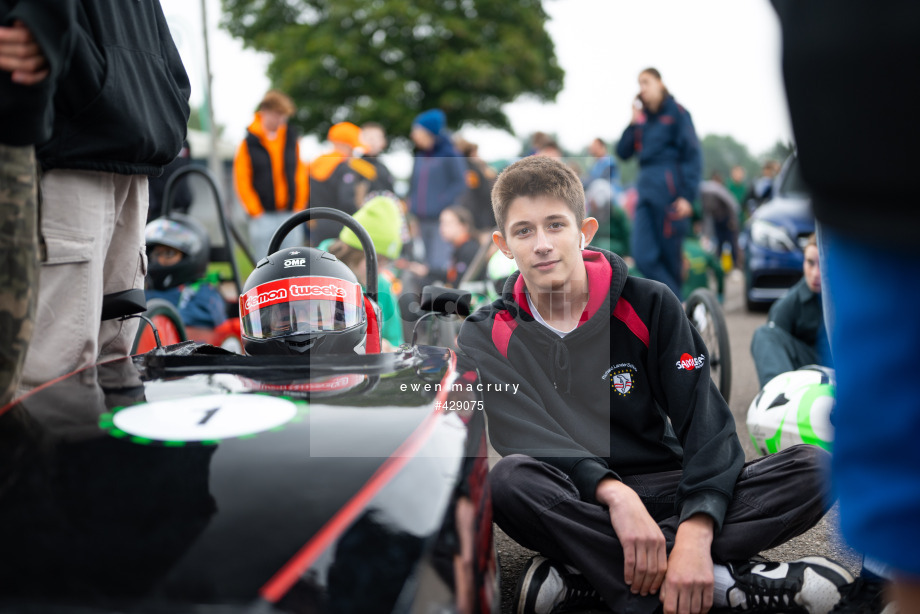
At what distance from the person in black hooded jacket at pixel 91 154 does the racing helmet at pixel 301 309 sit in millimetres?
415

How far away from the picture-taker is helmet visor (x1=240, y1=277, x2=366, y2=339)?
2.14m

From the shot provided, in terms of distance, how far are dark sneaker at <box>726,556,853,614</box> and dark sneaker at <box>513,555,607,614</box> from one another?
13.7 inches

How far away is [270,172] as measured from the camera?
22.3 feet

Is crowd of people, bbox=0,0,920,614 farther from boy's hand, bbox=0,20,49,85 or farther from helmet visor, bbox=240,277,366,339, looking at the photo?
helmet visor, bbox=240,277,366,339

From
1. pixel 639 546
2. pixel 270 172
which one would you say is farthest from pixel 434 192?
pixel 639 546

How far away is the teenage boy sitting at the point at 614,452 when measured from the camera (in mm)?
1913

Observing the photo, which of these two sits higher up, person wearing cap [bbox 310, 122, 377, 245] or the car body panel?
person wearing cap [bbox 310, 122, 377, 245]

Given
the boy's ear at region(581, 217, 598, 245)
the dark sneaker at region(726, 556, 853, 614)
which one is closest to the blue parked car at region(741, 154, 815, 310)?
the boy's ear at region(581, 217, 598, 245)

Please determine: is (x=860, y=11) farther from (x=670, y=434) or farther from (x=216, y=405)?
(x=670, y=434)

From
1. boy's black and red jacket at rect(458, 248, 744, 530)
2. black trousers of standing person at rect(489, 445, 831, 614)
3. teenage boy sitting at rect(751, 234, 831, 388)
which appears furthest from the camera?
teenage boy sitting at rect(751, 234, 831, 388)

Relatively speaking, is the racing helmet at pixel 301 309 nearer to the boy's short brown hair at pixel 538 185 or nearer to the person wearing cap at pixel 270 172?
the boy's short brown hair at pixel 538 185

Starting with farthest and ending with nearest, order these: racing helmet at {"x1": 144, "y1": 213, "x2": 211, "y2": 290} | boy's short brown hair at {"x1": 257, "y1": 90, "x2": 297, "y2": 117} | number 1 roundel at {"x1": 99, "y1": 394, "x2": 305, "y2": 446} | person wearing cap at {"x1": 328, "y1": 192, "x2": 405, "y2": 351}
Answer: boy's short brown hair at {"x1": 257, "y1": 90, "x2": 297, "y2": 117}
person wearing cap at {"x1": 328, "y1": 192, "x2": 405, "y2": 351}
racing helmet at {"x1": 144, "y1": 213, "x2": 211, "y2": 290}
number 1 roundel at {"x1": 99, "y1": 394, "x2": 305, "y2": 446}

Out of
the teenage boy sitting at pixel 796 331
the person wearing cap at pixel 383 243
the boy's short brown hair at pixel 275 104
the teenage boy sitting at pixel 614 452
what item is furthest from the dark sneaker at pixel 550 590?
the boy's short brown hair at pixel 275 104

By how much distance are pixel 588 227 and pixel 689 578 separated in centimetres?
109
